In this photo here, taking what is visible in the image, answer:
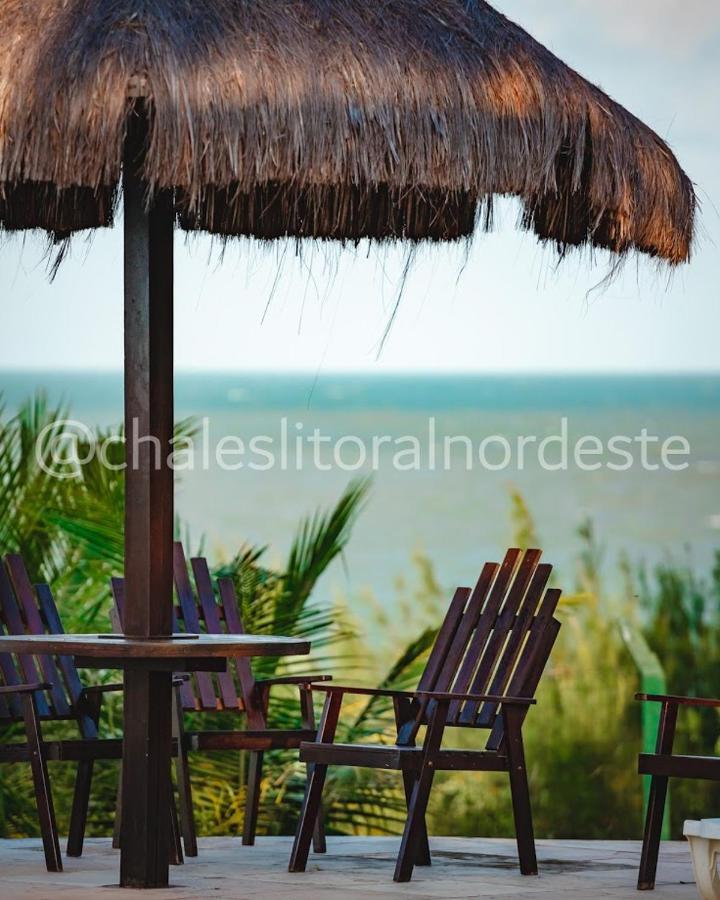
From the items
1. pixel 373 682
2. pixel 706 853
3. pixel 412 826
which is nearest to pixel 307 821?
pixel 412 826

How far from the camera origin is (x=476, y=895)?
4.41 m

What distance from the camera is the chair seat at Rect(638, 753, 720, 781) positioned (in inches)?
174

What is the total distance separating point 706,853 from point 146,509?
163 cm

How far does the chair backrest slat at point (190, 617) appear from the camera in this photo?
18.8 feet

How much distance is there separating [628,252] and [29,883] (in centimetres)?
239

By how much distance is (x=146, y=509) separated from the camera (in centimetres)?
437

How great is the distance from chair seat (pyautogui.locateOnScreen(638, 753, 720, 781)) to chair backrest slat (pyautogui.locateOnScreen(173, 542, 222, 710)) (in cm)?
174

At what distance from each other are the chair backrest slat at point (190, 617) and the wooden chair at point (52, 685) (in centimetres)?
47

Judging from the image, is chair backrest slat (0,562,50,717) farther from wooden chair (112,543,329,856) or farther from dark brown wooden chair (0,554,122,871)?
wooden chair (112,543,329,856)

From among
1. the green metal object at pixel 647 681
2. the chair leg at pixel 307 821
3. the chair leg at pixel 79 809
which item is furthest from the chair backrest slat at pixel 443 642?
the green metal object at pixel 647 681

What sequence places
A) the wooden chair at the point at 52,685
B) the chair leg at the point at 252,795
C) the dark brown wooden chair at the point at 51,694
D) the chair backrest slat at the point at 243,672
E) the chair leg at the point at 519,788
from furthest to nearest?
the chair backrest slat at the point at 243,672 < the chair leg at the point at 252,795 < the wooden chair at the point at 52,685 < the dark brown wooden chair at the point at 51,694 < the chair leg at the point at 519,788

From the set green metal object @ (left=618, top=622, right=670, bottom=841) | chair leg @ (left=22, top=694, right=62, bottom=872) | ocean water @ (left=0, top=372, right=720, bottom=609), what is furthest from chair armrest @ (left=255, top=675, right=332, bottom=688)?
ocean water @ (left=0, top=372, right=720, bottom=609)

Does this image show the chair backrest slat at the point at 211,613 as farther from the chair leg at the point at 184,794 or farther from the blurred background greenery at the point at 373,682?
the blurred background greenery at the point at 373,682

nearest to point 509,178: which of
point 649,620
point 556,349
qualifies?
point 649,620
